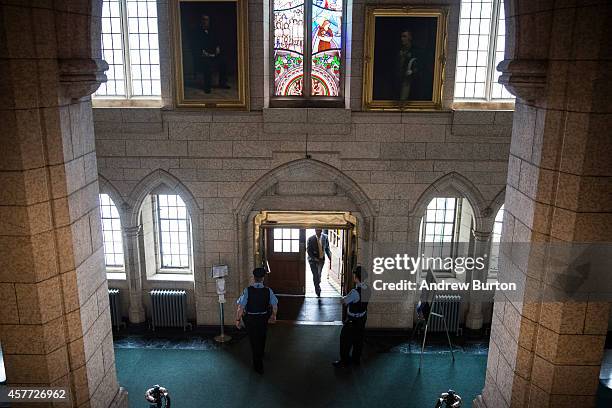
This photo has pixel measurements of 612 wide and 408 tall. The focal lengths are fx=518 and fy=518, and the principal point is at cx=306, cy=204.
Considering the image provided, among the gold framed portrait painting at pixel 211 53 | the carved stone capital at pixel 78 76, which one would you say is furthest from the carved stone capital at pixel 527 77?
the gold framed portrait painting at pixel 211 53

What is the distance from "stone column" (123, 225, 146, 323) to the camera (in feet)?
29.6

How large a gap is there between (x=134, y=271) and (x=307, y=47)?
489 cm

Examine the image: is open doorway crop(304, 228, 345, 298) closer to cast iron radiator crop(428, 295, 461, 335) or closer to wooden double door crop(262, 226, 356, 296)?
wooden double door crop(262, 226, 356, 296)

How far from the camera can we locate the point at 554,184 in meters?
3.71

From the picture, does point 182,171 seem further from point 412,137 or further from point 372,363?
point 372,363

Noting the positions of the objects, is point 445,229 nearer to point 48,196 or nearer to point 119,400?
point 119,400

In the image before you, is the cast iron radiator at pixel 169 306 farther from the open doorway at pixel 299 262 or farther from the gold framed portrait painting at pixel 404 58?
the gold framed portrait painting at pixel 404 58

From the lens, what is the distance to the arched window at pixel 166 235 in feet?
30.8

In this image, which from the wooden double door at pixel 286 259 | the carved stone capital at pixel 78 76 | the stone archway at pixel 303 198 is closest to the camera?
the carved stone capital at pixel 78 76

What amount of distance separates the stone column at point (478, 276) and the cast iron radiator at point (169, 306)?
511 cm

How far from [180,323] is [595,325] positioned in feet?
23.2

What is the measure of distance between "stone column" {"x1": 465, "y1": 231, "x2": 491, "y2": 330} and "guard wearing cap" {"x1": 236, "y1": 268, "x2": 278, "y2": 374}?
12.6 ft

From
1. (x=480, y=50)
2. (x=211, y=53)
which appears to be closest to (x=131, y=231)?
(x=211, y=53)

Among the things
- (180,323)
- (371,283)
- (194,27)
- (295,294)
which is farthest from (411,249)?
(194,27)
